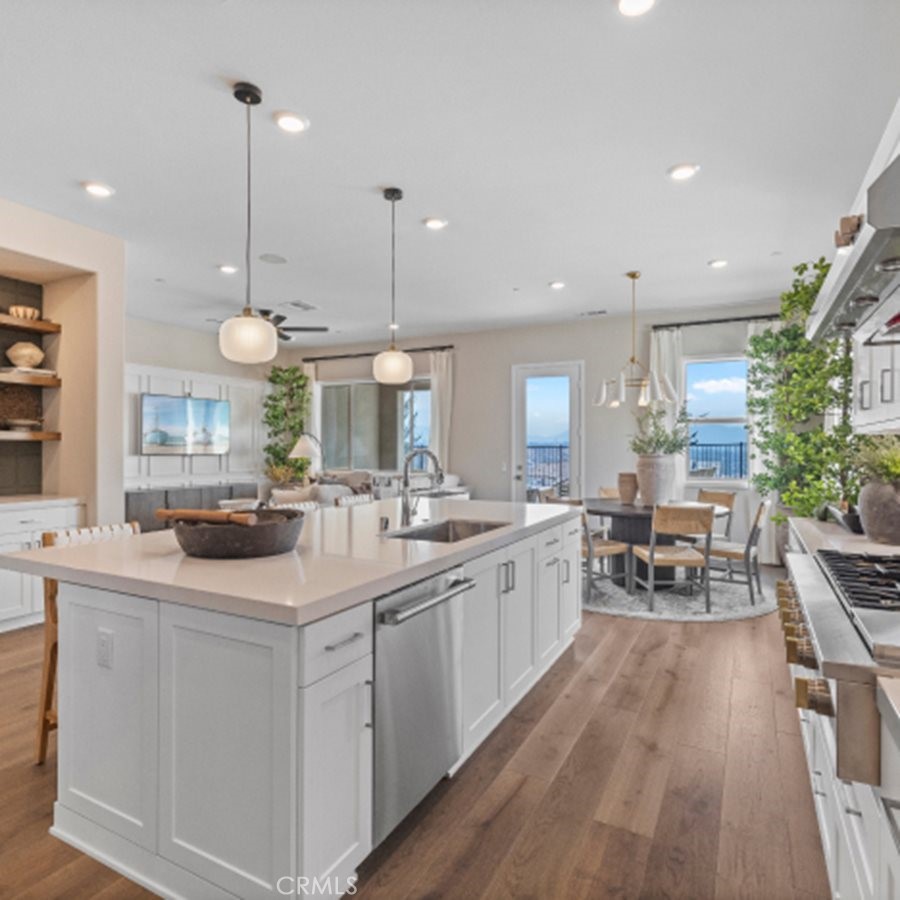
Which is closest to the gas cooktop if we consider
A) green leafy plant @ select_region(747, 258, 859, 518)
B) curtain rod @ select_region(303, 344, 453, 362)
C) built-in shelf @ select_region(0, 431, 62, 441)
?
green leafy plant @ select_region(747, 258, 859, 518)

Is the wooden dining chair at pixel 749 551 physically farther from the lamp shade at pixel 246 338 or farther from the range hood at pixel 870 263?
the lamp shade at pixel 246 338

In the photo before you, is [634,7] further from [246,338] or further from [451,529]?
[451,529]

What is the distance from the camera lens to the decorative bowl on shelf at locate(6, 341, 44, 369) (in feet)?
13.6

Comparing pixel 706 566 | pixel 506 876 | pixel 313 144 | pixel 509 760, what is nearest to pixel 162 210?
pixel 313 144

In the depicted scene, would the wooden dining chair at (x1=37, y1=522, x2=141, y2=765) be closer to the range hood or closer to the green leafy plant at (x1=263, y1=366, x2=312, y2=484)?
the range hood

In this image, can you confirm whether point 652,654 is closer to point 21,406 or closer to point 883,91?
point 883,91

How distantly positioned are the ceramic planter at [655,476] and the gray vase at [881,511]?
253cm

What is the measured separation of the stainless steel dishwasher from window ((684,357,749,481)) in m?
5.06

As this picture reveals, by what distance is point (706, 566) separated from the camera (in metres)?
4.10

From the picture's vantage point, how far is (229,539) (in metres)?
1.83

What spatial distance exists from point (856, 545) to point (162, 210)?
4331 millimetres

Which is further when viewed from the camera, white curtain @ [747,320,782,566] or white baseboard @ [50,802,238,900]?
white curtain @ [747,320,782,566]

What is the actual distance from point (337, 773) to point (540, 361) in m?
6.26

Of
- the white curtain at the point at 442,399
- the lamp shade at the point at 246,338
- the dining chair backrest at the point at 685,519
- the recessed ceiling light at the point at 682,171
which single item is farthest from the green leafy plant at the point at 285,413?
the recessed ceiling light at the point at 682,171
